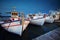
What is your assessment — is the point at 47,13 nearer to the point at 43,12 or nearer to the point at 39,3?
the point at 43,12

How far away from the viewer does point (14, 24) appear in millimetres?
1556

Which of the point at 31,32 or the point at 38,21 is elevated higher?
the point at 38,21

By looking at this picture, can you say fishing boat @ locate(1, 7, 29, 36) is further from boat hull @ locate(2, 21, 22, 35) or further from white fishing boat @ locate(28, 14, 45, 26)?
white fishing boat @ locate(28, 14, 45, 26)

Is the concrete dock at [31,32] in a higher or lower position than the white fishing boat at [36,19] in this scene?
lower

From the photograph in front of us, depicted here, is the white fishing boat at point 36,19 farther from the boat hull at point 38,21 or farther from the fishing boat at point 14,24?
the fishing boat at point 14,24

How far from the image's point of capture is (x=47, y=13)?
5.95 feet

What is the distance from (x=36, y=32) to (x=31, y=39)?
0.24 m

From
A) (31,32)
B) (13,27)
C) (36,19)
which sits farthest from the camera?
(36,19)

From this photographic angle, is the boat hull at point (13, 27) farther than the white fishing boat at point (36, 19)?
No

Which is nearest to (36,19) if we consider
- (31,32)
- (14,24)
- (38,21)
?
(38,21)

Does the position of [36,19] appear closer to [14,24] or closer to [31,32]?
[31,32]

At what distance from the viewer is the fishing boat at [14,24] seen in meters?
1.53

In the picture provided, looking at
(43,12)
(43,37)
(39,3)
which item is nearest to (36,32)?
(43,37)

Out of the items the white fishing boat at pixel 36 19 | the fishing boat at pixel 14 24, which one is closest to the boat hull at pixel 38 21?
the white fishing boat at pixel 36 19
